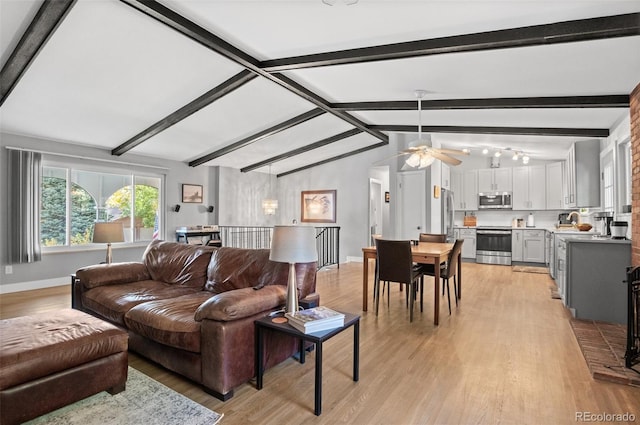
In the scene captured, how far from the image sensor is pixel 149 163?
6805 millimetres

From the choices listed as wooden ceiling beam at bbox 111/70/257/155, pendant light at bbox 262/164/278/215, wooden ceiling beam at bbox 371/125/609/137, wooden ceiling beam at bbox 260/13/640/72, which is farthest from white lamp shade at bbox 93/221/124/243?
pendant light at bbox 262/164/278/215

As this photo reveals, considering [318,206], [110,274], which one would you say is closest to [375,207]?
[318,206]

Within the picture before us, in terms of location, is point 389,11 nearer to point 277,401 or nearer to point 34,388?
point 277,401

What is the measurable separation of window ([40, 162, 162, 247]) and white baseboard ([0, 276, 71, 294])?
0.59 m

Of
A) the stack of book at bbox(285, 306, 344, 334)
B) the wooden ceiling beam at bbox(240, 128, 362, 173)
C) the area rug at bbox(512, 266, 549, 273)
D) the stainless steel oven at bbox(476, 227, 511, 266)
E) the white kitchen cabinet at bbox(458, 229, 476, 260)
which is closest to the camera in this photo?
the stack of book at bbox(285, 306, 344, 334)

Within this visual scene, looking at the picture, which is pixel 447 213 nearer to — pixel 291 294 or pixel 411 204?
pixel 411 204

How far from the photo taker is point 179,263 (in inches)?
142

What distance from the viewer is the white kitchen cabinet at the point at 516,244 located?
755 cm

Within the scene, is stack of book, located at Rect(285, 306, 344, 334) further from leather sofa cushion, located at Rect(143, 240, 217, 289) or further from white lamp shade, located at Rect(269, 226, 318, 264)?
leather sofa cushion, located at Rect(143, 240, 217, 289)

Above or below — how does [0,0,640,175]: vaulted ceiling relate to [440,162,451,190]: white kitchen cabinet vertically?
above

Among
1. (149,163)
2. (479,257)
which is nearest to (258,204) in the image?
(149,163)

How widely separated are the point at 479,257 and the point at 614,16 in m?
6.50

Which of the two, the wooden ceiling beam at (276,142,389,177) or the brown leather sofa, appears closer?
the brown leather sofa

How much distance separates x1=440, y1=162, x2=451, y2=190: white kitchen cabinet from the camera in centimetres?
793
